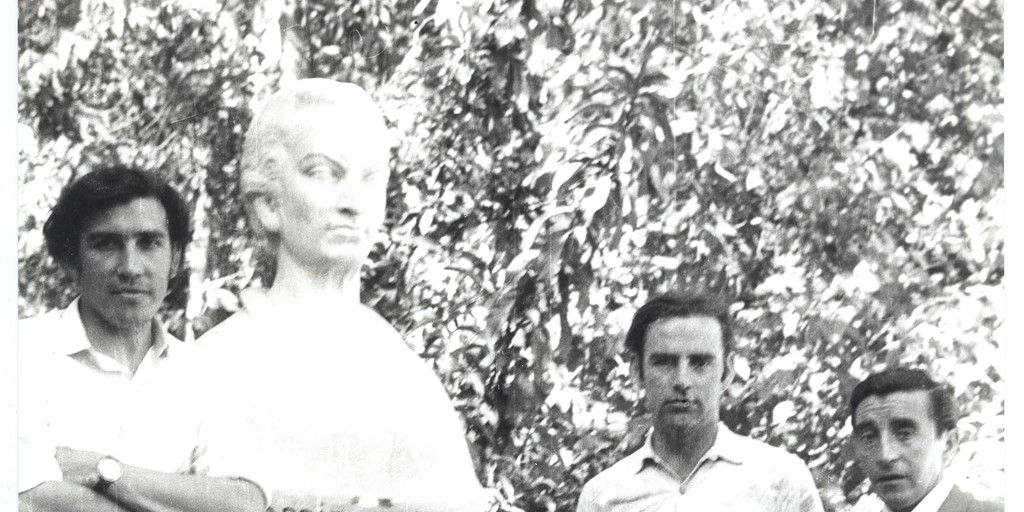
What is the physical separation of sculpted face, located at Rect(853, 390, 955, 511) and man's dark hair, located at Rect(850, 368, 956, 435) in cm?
1

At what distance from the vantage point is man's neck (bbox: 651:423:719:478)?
429 cm

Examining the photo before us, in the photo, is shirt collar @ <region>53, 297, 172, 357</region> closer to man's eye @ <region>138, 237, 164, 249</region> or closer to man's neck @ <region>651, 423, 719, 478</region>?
man's eye @ <region>138, 237, 164, 249</region>

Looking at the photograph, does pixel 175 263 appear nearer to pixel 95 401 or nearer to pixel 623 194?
pixel 95 401

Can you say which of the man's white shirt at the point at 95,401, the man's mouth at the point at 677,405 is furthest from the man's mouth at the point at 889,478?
the man's white shirt at the point at 95,401

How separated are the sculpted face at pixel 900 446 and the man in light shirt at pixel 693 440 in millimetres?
221

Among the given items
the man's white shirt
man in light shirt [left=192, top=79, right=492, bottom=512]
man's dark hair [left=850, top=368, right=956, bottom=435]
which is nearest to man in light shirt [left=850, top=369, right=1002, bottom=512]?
man's dark hair [left=850, top=368, right=956, bottom=435]

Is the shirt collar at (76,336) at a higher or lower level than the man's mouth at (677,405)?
higher

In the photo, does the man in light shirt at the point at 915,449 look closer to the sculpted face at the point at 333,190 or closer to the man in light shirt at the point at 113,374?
the sculpted face at the point at 333,190

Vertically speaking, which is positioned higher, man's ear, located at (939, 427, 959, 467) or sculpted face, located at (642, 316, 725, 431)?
sculpted face, located at (642, 316, 725, 431)

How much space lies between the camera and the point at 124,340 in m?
4.38

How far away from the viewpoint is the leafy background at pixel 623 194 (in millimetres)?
4258

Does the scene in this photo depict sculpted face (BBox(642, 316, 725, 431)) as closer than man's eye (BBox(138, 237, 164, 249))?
Yes

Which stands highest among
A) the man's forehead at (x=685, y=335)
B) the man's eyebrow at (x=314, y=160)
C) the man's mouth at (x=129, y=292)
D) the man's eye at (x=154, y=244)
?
the man's eyebrow at (x=314, y=160)

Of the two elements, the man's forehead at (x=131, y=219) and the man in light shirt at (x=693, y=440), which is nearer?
the man in light shirt at (x=693, y=440)
